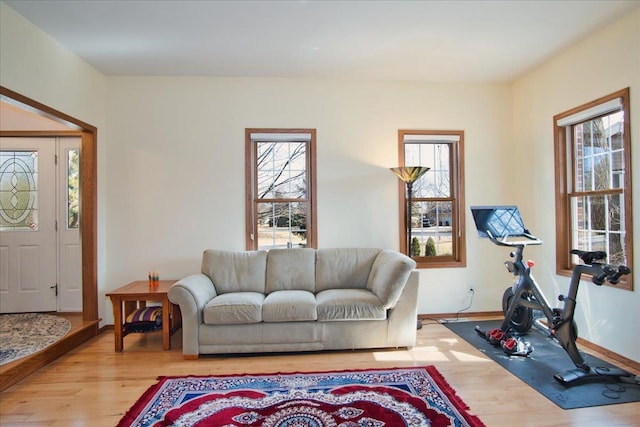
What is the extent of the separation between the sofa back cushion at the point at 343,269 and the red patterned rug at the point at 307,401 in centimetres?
110

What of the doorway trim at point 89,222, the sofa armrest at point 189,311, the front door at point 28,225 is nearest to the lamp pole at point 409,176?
the sofa armrest at point 189,311

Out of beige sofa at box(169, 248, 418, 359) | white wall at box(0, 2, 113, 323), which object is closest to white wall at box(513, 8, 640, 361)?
beige sofa at box(169, 248, 418, 359)

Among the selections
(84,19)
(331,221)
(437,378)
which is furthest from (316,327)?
(84,19)

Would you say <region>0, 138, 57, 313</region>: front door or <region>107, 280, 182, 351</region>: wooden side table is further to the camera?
<region>0, 138, 57, 313</region>: front door

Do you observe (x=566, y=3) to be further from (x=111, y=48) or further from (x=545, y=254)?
(x=111, y=48)

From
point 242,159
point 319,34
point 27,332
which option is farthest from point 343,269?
point 27,332

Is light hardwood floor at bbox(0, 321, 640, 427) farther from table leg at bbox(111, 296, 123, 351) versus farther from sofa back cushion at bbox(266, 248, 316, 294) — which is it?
sofa back cushion at bbox(266, 248, 316, 294)

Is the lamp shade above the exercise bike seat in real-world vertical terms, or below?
above

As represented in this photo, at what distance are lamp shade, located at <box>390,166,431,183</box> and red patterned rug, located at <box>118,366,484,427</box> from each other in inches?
79.8

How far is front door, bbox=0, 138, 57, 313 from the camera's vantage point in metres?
4.47

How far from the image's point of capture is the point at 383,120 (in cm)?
439

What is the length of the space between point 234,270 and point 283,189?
45.7 inches

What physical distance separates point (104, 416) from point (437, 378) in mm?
2347

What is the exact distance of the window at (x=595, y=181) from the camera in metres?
3.13
